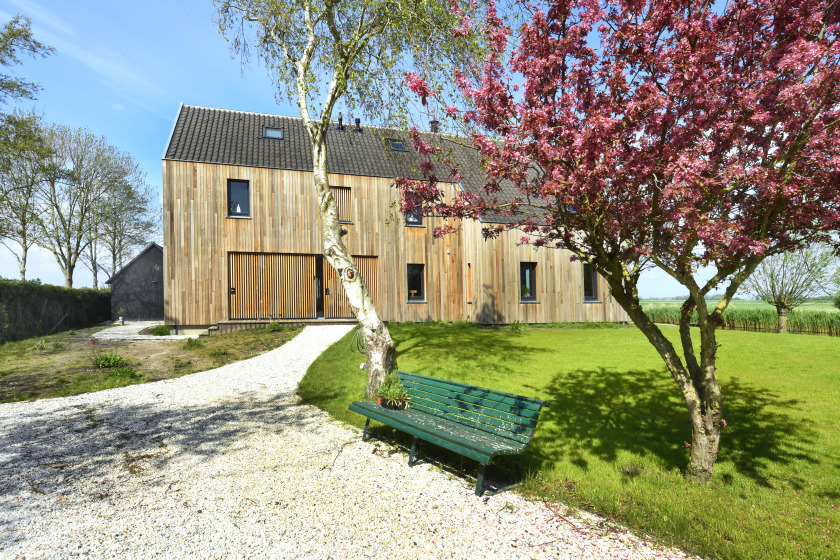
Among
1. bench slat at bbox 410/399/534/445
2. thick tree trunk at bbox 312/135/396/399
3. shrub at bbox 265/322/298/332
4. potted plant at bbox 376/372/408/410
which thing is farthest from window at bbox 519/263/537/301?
bench slat at bbox 410/399/534/445

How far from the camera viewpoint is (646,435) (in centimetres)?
579

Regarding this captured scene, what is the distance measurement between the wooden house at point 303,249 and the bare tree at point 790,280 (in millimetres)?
6883

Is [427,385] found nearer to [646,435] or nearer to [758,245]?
[646,435]

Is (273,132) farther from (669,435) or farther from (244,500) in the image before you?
(669,435)

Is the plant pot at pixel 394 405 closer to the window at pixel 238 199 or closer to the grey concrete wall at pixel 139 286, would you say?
the window at pixel 238 199

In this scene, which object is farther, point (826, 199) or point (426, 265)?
point (426, 265)

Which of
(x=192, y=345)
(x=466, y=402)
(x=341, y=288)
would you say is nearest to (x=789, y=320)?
(x=341, y=288)

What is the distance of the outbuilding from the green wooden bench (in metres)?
28.2

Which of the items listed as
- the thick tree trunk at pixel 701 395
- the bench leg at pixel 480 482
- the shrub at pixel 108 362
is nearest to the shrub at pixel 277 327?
the shrub at pixel 108 362

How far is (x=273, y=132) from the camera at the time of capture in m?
19.3

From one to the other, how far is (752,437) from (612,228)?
143 inches

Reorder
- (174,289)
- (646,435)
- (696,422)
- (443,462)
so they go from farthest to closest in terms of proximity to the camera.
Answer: (174,289) → (646,435) → (443,462) → (696,422)

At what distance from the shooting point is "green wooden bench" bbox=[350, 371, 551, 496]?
4.32m

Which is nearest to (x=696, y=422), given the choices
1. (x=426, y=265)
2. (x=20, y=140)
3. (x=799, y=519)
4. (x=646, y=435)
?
(x=799, y=519)
